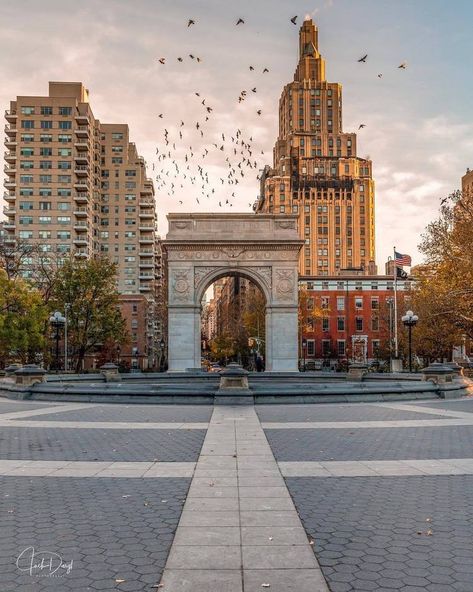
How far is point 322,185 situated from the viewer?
423 ft

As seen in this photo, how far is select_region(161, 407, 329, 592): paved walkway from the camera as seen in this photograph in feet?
14.9

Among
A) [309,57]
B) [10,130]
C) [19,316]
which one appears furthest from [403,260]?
[309,57]

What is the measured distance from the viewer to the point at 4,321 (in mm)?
41812

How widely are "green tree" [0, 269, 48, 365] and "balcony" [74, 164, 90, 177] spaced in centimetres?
4411

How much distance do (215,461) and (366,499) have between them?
3069mm

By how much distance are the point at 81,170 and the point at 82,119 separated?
743cm

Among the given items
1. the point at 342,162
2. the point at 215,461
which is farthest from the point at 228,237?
the point at 342,162

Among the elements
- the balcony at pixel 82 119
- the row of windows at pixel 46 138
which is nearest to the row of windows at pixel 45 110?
the balcony at pixel 82 119

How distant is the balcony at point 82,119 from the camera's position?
278 ft

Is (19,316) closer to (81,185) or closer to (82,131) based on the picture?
(81,185)

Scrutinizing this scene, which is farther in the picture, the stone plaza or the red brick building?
the red brick building

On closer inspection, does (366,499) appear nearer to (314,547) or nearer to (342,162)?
(314,547)

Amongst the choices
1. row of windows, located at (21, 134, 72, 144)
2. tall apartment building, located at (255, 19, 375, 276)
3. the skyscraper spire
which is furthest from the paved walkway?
the skyscraper spire

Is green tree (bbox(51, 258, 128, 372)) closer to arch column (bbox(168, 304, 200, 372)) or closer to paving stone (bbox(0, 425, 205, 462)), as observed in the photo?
arch column (bbox(168, 304, 200, 372))
